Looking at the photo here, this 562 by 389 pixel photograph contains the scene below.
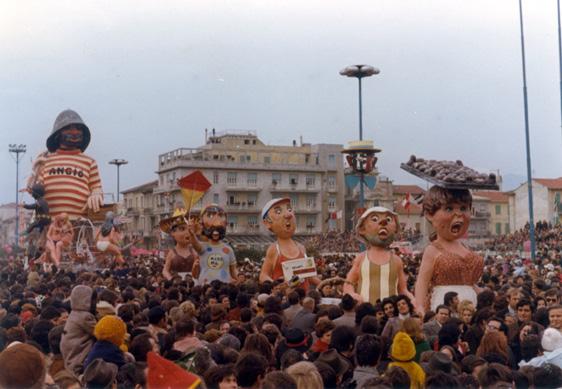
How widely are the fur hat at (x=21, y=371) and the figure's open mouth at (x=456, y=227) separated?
9748 mm

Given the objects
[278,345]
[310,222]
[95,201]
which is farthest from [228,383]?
[310,222]

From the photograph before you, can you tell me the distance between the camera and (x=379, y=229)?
1377 cm

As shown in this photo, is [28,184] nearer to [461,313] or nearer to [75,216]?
[75,216]

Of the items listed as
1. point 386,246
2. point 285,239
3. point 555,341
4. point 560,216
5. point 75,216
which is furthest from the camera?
point 560,216

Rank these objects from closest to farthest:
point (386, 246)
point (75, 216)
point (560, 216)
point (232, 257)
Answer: point (386, 246)
point (232, 257)
point (75, 216)
point (560, 216)

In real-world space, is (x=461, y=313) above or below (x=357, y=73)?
below

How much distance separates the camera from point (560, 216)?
4738 cm

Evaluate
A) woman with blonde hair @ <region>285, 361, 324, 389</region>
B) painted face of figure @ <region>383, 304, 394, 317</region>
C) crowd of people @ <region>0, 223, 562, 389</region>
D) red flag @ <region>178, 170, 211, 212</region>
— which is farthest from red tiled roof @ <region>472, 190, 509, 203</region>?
woman with blonde hair @ <region>285, 361, 324, 389</region>

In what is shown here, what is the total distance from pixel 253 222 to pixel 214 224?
37.2 meters

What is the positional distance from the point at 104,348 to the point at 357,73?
19.9m

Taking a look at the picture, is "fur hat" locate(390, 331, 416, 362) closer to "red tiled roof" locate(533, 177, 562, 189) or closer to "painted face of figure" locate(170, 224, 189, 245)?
"painted face of figure" locate(170, 224, 189, 245)

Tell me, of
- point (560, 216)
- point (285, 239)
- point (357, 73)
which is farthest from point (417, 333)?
point (560, 216)

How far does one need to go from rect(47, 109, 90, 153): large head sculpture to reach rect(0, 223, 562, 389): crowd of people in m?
15.3

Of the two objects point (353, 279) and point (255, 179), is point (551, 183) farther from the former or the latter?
point (353, 279)
